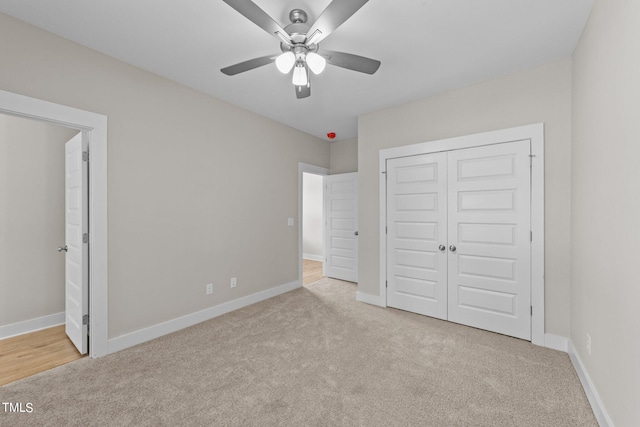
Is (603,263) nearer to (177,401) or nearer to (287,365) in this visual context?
(287,365)

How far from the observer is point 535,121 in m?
2.65

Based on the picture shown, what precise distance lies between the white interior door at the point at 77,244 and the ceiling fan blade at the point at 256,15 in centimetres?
193

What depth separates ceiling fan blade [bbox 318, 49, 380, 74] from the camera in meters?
1.92

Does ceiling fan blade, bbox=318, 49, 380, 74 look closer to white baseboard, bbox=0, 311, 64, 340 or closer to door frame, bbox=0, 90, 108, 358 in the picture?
door frame, bbox=0, 90, 108, 358

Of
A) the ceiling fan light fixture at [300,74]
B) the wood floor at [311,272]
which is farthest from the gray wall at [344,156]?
the ceiling fan light fixture at [300,74]

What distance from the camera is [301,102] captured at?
347 cm

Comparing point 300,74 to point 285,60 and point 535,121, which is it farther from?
point 535,121

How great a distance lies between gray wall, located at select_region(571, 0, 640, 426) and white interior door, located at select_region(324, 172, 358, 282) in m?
3.02

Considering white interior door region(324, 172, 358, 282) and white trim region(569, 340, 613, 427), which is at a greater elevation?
white interior door region(324, 172, 358, 282)

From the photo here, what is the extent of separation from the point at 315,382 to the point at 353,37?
266 cm

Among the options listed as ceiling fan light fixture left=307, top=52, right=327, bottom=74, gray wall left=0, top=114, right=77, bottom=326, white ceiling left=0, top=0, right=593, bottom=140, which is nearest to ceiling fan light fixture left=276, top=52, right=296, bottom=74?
ceiling fan light fixture left=307, top=52, right=327, bottom=74

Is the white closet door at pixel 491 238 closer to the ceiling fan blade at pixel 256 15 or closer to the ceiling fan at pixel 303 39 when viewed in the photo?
the ceiling fan at pixel 303 39

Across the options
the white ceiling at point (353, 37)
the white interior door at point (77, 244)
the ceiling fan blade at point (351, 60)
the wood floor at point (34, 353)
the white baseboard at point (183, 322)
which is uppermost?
the white ceiling at point (353, 37)

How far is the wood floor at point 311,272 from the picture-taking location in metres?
5.09
